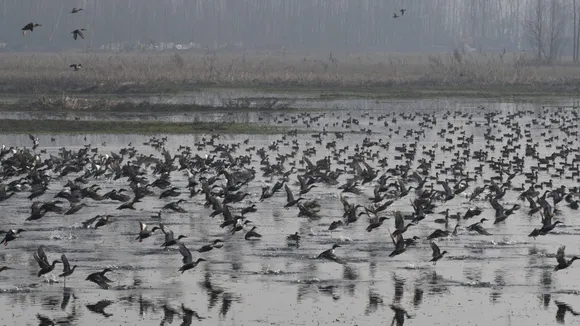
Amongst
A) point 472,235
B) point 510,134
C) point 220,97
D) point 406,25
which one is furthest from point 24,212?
point 406,25

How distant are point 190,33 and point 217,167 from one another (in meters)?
142

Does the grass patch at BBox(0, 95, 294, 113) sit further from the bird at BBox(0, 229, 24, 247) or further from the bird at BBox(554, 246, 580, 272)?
the bird at BBox(554, 246, 580, 272)

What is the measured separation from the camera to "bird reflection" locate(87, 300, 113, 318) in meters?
17.7

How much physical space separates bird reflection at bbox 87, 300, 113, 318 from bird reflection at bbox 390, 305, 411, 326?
4145mm

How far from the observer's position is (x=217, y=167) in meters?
33.1

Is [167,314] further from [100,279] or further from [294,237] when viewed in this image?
[294,237]

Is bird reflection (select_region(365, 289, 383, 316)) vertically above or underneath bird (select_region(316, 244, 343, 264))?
underneath

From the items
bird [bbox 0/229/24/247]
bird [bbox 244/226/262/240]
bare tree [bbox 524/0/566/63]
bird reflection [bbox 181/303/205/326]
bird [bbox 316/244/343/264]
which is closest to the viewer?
bird reflection [bbox 181/303/205/326]

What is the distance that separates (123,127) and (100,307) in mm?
30024

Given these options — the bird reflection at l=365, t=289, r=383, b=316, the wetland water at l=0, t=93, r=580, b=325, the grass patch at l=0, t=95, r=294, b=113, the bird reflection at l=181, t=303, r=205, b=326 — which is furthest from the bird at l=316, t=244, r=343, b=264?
the grass patch at l=0, t=95, r=294, b=113

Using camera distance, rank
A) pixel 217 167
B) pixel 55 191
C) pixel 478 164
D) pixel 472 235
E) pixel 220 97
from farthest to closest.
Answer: pixel 220 97
pixel 478 164
pixel 217 167
pixel 55 191
pixel 472 235

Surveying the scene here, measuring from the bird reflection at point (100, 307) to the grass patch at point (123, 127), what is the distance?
28.3 meters

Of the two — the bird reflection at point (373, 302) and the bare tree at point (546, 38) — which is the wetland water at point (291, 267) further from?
the bare tree at point (546, 38)

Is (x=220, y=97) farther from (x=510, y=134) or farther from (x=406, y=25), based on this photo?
(x=406, y=25)
